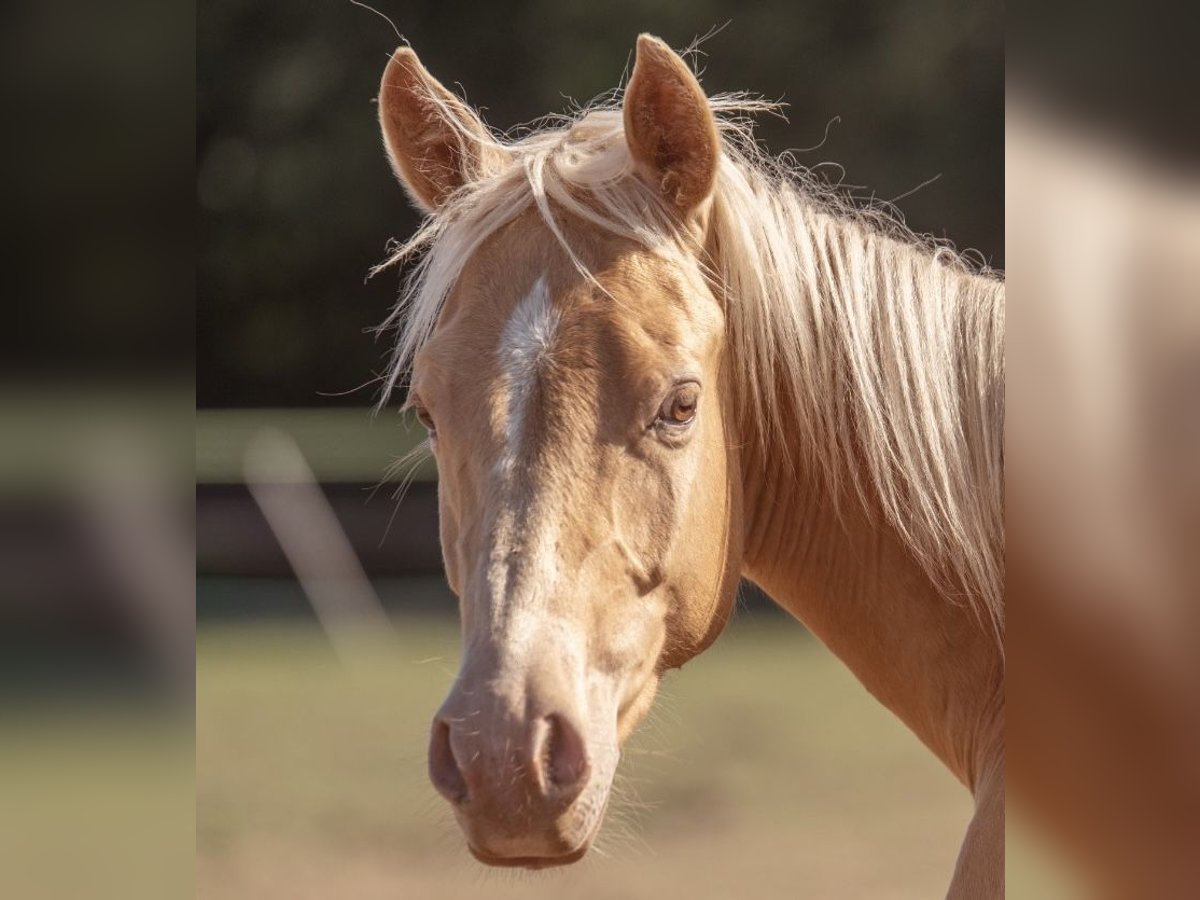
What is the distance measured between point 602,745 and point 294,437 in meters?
7.45

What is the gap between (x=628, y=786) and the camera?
3621 mm

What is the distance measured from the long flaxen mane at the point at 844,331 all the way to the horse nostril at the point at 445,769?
1.82 feet

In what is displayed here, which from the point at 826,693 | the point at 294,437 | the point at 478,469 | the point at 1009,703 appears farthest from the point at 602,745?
the point at 294,437

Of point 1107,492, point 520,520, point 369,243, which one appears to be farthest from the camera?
point 369,243

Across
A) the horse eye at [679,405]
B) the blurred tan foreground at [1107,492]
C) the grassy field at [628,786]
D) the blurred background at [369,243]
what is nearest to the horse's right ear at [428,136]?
the horse eye at [679,405]

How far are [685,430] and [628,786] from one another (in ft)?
8.15

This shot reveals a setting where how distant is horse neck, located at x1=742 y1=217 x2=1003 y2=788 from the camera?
4.57 feet

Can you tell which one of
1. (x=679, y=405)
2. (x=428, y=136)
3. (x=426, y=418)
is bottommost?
(x=426, y=418)

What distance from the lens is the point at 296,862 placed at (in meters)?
4.54

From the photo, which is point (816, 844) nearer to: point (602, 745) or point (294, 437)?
point (602, 745)

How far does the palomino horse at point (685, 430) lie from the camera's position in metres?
1.24

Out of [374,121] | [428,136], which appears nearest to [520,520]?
[428,136]

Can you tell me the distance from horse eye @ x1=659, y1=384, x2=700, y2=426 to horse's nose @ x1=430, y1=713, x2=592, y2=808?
1.21 feet

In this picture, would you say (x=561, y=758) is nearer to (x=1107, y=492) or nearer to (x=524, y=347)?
(x=524, y=347)
